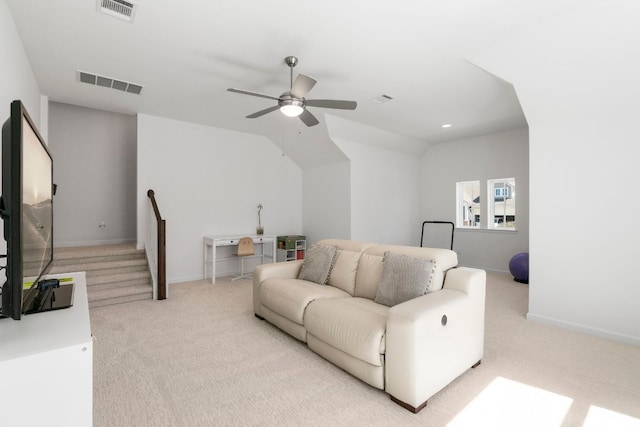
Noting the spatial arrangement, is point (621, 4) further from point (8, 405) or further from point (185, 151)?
point (185, 151)

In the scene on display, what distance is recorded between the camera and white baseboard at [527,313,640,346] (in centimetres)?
284

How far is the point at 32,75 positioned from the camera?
11.0ft

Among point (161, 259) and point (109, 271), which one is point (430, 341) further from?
point (109, 271)

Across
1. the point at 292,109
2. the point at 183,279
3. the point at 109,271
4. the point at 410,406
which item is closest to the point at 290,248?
the point at 183,279

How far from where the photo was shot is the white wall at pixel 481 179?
5560 mm

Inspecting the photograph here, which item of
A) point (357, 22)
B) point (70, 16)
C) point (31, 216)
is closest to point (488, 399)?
point (31, 216)

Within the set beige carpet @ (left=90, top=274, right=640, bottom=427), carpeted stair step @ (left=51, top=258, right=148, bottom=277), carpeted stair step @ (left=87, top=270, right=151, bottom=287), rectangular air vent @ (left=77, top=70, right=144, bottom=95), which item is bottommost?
beige carpet @ (left=90, top=274, right=640, bottom=427)

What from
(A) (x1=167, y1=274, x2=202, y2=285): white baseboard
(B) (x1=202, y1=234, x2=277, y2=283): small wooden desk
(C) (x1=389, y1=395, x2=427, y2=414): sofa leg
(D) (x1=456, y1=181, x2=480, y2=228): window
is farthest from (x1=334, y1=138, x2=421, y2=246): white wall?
(C) (x1=389, y1=395, x2=427, y2=414): sofa leg

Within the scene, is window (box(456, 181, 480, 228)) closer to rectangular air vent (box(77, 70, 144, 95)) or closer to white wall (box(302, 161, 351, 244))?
white wall (box(302, 161, 351, 244))

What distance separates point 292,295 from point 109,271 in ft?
9.93

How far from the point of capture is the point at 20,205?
1.01 metres

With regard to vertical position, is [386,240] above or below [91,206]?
below

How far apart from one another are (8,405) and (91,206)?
5.35 meters

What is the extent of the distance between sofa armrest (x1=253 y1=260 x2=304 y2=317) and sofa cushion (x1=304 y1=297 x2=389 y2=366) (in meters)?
0.90
